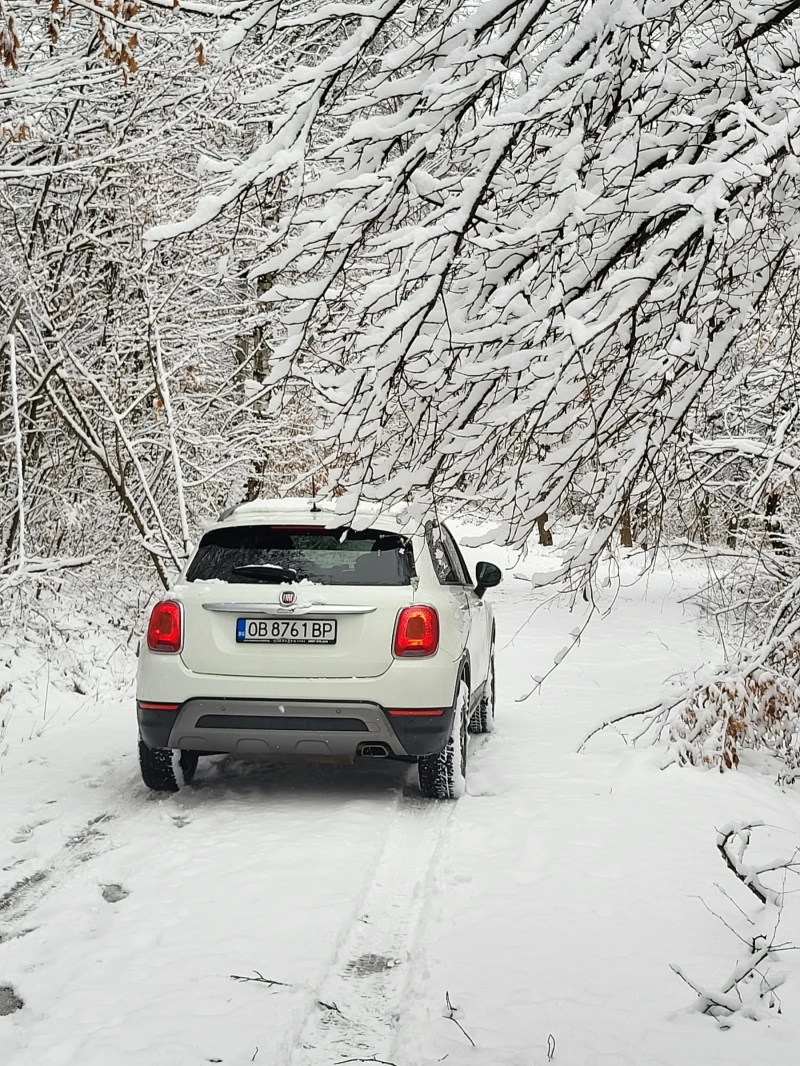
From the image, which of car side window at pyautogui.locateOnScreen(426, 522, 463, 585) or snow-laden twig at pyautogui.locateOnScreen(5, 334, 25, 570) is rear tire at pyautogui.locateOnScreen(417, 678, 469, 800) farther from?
snow-laden twig at pyautogui.locateOnScreen(5, 334, 25, 570)

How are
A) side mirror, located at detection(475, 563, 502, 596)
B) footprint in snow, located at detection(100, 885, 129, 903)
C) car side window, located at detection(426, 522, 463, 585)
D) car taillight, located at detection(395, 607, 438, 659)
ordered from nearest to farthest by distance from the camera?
footprint in snow, located at detection(100, 885, 129, 903) < car taillight, located at detection(395, 607, 438, 659) < car side window, located at detection(426, 522, 463, 585) < side mirror, located at detection(475, 563, 502, 596)

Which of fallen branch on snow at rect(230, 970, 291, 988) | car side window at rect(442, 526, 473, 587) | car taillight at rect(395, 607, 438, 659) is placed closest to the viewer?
fallen branch on snow at rect(230, 970, 291, 988)

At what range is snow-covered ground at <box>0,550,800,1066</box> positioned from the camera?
10.8ft

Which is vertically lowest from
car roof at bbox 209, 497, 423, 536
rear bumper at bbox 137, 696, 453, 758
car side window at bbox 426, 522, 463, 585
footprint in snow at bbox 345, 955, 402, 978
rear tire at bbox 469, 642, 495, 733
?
rear tire at bbox 469, 642, 495, 733

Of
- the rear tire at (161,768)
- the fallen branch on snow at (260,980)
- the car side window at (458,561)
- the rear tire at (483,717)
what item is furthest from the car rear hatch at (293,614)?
the rear tire at (483,717)

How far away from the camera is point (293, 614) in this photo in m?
5.91

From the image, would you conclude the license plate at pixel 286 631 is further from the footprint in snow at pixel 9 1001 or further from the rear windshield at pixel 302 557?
the footprint in snow at pixel 9 1001

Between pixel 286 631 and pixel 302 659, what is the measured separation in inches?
7.2

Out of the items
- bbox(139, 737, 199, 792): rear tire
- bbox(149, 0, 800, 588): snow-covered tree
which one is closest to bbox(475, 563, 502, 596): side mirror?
bbox(139, 737, 199, 792): rear tire

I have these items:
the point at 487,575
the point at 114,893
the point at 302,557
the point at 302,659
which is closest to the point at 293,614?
the point at 302,659

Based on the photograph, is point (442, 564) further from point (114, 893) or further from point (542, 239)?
point (542, 239)

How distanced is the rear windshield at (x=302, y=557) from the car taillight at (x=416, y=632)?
22cm

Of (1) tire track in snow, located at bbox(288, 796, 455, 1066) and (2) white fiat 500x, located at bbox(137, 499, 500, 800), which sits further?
(2) white fiat 500x, located at bbox(137, 499, 500, 800)

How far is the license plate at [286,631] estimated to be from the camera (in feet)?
19.4
